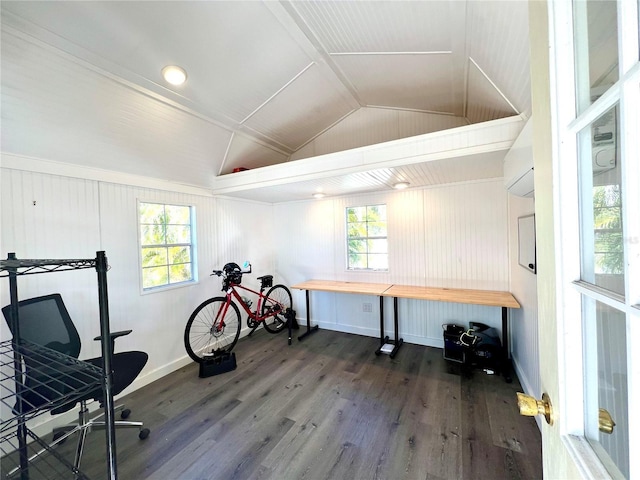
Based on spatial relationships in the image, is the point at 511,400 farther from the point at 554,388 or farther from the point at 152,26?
the point at 152,26

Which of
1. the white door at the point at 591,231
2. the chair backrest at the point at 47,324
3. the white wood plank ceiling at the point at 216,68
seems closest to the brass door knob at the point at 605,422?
the white door at the point at 591,231

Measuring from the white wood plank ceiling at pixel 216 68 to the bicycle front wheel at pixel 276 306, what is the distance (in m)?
2.16

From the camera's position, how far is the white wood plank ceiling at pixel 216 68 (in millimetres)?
1651

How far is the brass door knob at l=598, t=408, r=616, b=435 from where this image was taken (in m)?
0.50

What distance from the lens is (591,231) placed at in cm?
56

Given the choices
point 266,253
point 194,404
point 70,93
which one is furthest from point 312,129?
point 194,404

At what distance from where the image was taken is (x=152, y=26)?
1794 millimetres

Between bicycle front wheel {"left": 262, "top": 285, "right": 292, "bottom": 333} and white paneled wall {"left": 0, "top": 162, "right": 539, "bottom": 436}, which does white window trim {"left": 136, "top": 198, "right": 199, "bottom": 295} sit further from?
bicycle front wheel {"left": 262, "top": 285, "right": 292, "bottom": 333}

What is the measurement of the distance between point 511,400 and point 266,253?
378cm

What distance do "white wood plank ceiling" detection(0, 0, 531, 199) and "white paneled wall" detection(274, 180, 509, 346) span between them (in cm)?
56

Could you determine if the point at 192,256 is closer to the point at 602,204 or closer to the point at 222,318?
the point at 222,318

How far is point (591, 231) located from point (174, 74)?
9.17ft

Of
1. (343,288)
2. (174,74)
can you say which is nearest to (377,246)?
(343,288)

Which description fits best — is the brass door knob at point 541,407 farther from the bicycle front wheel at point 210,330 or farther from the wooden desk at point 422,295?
the bicycle front wheel at point 210,330
